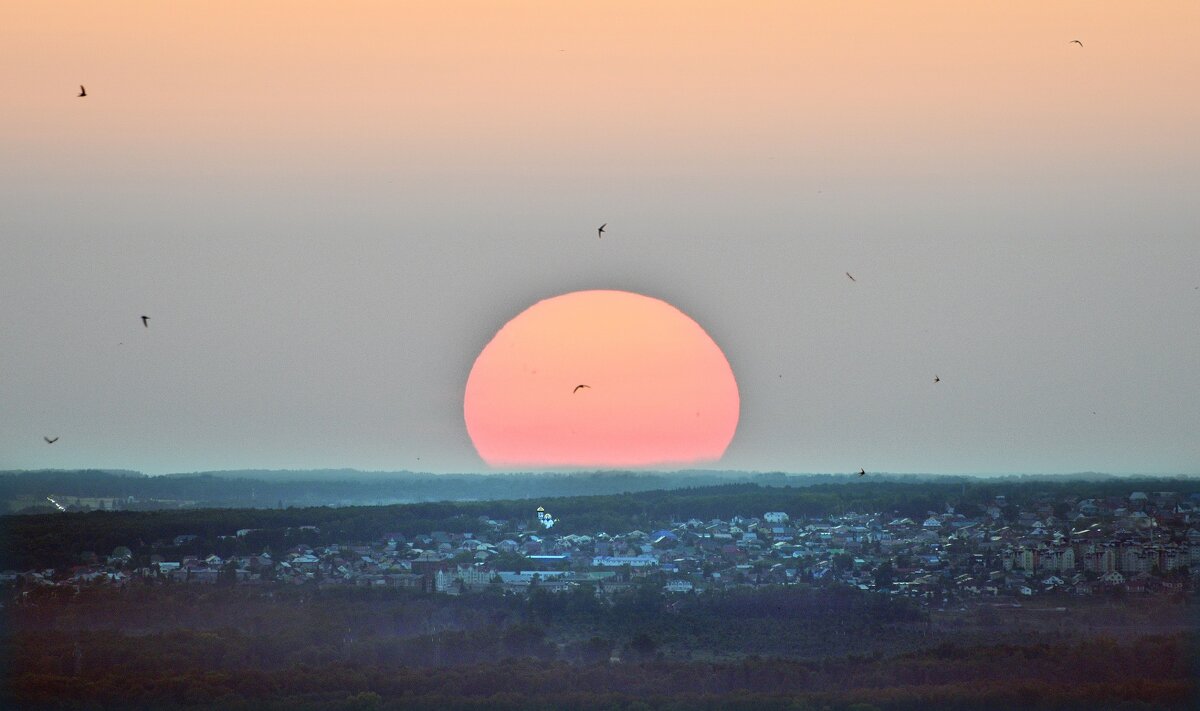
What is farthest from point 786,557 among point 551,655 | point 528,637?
point 551,655

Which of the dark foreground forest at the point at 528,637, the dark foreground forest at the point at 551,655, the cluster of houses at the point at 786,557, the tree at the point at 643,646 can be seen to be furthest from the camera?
the cluster of houses at the point at 786,557

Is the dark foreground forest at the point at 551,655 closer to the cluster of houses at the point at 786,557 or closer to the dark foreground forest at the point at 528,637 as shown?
the dark foreground forest at the point at 528,637

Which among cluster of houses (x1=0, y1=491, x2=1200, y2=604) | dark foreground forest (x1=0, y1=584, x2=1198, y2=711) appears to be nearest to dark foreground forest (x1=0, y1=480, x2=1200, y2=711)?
dark foreground forest (x1=0, y1=584, x2=1198, y2=711)

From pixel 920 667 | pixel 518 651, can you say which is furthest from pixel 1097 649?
pixel 518 651

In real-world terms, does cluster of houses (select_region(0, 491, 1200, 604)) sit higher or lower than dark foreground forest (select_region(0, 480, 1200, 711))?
higher

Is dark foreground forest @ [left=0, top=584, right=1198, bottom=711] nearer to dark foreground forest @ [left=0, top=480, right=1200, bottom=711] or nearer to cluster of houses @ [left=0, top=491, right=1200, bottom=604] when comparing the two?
dark foreground forest @ [left=0, top=480, right=1200, bottom=711]

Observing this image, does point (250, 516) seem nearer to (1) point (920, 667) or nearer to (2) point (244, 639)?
(2) point (244, 639)

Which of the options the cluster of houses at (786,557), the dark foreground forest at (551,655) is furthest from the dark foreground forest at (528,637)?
the cluster of houses at (786,557)

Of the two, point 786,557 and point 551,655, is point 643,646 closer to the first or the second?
point 551,655

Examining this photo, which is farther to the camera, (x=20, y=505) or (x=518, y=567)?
(x=518, y=567)
